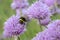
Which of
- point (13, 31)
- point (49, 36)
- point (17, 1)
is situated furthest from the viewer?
point (17, 1)

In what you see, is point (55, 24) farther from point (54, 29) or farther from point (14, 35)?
point (14, 35)

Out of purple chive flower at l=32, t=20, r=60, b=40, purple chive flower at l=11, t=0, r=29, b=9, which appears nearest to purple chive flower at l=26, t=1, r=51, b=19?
purple chive flower at l=32, t=20, r=60, b=40

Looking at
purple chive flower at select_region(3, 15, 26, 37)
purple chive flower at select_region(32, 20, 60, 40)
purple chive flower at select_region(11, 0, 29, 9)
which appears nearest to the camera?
purple chive flower at select_region(32, 20, 60, 40)

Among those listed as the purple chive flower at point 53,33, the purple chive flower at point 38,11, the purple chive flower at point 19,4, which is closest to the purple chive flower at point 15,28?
the purple chive flower at point 38,11

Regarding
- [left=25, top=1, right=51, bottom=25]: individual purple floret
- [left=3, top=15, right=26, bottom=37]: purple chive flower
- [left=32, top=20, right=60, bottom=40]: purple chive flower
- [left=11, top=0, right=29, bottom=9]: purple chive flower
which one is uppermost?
[left=11, top=0, right=29, bottom=9]: purple chive flower

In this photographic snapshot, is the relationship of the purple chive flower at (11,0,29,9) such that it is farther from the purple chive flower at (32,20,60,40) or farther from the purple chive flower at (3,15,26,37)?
the purple chive flower at (32,20,60,40)

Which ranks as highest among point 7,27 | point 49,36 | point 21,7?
point 21,7

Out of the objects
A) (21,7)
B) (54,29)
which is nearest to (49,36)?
(54,29)

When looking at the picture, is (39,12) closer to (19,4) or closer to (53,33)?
(53,33)

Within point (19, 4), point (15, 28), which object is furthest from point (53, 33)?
point (19, 4)

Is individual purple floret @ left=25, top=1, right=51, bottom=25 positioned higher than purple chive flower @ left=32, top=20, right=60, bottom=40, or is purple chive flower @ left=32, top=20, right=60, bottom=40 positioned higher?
individual purple floret @ left=25, top=1, right=51, bottom=25

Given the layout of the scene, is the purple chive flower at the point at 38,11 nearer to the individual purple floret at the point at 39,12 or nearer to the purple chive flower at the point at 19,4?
the individual purple floret at the point at 39,12
